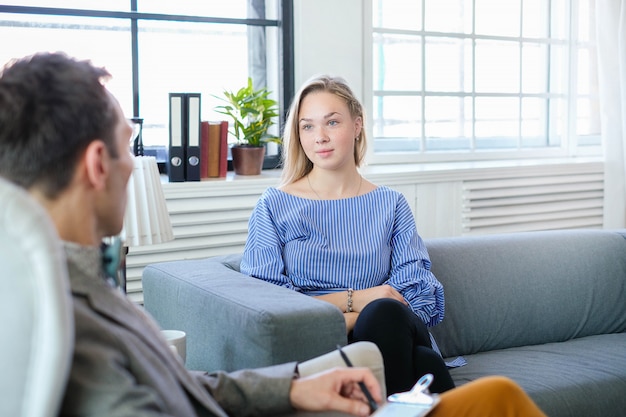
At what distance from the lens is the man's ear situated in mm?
1183

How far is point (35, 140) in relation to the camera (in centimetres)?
114

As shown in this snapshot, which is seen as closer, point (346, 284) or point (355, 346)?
point (355, 346)

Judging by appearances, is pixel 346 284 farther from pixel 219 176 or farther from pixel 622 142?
pixel 622 142

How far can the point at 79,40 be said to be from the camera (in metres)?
3.39

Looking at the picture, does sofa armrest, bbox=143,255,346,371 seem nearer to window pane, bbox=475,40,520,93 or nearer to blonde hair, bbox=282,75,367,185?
blonde hair, bbox=282,75,367,185

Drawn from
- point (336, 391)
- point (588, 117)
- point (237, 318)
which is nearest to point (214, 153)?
point (237, 318)

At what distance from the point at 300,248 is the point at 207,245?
0.86 meters


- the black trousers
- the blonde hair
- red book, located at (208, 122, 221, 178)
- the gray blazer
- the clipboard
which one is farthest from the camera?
red book, located at (208, 122, 221, 178)

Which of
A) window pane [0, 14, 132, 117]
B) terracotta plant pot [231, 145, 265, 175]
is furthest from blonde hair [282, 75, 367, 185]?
window pane [0, 14, 132, 117]

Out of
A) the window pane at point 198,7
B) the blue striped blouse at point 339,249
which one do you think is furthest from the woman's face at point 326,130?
the window pane at point 198,7

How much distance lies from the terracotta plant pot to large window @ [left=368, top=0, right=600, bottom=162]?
0.74 metres

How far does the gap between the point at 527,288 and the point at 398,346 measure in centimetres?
87

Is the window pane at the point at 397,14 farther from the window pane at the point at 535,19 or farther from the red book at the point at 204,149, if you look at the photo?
the red book at the point at 204,149

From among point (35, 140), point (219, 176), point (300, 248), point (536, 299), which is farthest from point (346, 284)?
point (35, 140)
